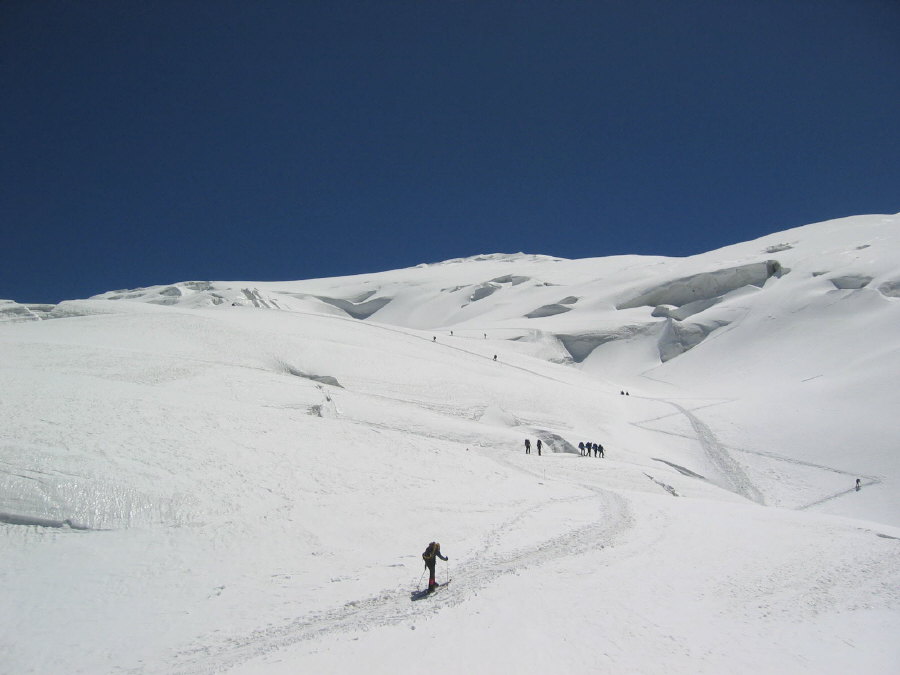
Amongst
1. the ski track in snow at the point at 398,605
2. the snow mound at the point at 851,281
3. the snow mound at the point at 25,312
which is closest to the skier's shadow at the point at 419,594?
the ski track in snow at the point at 398,605

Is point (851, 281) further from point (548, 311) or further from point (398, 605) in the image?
point (398, 605)

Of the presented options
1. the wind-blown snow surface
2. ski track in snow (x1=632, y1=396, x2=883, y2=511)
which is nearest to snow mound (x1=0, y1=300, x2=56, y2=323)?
the wind-blown snow surface

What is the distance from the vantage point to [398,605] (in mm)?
9547

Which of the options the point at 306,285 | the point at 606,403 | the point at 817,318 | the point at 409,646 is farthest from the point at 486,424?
the point at 306,285

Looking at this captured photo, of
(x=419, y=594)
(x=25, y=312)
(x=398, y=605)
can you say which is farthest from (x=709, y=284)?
(x=25, y=312)

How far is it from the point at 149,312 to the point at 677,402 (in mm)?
40412

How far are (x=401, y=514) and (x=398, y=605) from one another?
4.45 meters

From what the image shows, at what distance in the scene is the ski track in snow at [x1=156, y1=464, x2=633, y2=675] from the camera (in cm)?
→ 789

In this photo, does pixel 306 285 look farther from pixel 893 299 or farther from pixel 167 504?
pixel 167 504

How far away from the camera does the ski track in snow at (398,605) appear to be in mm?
7887

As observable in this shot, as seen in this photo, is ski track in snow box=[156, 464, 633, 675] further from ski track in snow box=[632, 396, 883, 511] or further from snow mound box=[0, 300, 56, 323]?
snow mound box=[0, 300, 56, 323]

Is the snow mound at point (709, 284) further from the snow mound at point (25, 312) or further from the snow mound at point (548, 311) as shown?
the snow mound at point (25, 312)

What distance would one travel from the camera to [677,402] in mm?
41594

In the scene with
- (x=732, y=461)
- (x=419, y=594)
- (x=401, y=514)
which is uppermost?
(x=401, y=514)
